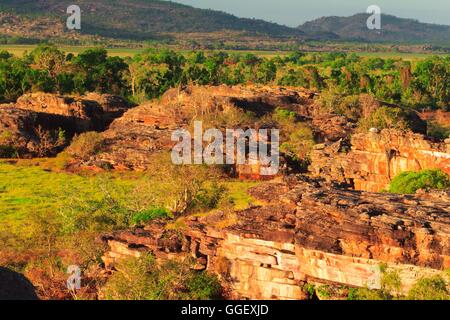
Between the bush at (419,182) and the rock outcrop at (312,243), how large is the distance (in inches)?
315

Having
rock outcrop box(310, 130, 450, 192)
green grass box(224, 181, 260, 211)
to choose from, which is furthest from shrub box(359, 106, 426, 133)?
rock outcrop box(310, 130, 450, 192)

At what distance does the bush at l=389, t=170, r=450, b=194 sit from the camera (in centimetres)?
3644

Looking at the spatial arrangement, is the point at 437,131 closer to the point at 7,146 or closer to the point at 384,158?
the point at 384,158

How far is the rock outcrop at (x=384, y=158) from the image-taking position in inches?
1651

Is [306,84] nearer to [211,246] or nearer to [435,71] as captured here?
[435,71]

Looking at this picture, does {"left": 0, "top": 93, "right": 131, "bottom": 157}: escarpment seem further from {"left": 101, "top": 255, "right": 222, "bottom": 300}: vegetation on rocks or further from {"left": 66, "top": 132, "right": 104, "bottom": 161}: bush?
{"left": 101, "top": 255, "right": 222, "bottom": 300}: vegetation on rocks

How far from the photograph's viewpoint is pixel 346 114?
7056 cm

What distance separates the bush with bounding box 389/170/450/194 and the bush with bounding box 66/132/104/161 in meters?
28.5

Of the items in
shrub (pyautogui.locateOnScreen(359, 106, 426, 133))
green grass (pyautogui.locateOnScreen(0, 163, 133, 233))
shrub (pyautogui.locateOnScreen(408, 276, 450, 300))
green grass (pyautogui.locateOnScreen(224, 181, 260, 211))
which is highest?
shrub (pyautogui.locateOnScreen(359, 106, 426, 133))

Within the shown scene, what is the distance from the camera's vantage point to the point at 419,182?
120 ft

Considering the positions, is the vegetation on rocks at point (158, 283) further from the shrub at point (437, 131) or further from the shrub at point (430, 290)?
the shrub at point (437, 131)
